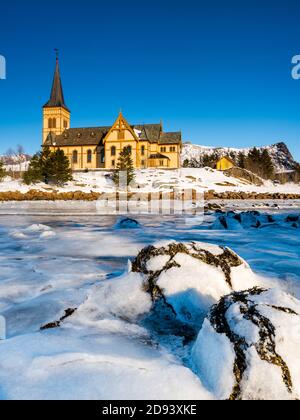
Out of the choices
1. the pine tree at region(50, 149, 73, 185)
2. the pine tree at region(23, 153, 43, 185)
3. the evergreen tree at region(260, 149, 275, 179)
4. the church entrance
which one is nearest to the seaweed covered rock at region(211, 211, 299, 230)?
the pine tree at region(50, 149, 73, 185)

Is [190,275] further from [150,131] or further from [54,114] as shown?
[54,114]

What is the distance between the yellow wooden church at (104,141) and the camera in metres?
68.4

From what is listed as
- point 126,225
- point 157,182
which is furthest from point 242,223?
point 157,182

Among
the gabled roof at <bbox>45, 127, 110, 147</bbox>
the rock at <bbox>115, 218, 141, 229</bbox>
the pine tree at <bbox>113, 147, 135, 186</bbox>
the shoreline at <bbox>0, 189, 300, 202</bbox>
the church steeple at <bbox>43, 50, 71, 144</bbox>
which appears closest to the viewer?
the rock at <bbox>115, 218, 141, 229</bbox>

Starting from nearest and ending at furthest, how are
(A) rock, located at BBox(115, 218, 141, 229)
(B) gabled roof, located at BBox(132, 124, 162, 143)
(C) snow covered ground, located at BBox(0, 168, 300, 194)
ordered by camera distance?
(A) rock, located at BBox(115, 218, 141, 229), (C) snow covered ground, located at BBox(0, 168, 300, 194), (B) gabled roof, located at BBox(132, 124, 162, 143)

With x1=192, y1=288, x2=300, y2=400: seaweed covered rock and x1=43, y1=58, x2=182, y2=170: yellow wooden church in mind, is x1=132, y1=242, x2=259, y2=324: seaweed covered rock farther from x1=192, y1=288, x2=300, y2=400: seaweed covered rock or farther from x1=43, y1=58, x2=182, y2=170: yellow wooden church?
x1=43, y1=58, x2=182, y2=170: yellow wooden church

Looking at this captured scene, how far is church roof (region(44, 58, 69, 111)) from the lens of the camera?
253 ft

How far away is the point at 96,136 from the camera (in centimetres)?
7394

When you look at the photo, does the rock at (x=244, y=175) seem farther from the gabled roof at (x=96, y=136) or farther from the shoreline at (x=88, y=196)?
the shoreline at (x=88, y=196)

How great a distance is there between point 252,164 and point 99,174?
52194mm

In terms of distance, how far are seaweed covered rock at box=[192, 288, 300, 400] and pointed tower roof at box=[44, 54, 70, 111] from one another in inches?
3230

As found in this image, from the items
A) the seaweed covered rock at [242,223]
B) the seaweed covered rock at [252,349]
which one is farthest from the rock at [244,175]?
the seaweed covered rock at [252,349]
